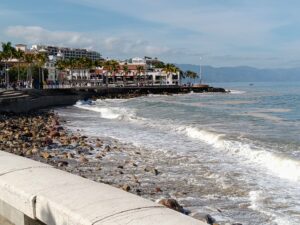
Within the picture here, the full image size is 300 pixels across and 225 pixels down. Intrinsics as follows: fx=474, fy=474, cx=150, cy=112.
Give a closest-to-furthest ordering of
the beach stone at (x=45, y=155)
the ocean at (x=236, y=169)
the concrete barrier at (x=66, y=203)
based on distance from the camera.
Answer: the concrete barrier at (x=66, y=203) → the ocean at (x=236, y=169) → the beach stone at (x=45, y=155)

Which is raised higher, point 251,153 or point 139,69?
point 139,69

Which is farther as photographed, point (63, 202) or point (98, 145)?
point (98, 145)

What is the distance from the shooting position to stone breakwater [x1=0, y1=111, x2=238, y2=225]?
9.81 m

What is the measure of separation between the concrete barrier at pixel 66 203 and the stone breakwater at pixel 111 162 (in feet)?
14.3

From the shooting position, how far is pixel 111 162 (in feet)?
45.6

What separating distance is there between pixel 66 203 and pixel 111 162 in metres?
11.3

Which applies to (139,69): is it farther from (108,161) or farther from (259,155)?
(108,161)

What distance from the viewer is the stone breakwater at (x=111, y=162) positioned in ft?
32.2

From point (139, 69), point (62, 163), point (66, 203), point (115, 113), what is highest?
point (139, 69)

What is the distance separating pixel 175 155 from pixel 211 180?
422 centimetres

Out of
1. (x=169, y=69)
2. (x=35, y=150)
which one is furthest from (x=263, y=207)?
(x=169, y=69)

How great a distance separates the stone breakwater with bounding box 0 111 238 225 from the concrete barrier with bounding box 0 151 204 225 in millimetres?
4370

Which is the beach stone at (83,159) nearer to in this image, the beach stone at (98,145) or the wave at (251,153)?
the beach stone at (98,145)

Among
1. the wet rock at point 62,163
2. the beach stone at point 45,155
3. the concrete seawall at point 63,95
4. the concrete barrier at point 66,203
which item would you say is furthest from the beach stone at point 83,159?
the concrete seawall at point 63,95
